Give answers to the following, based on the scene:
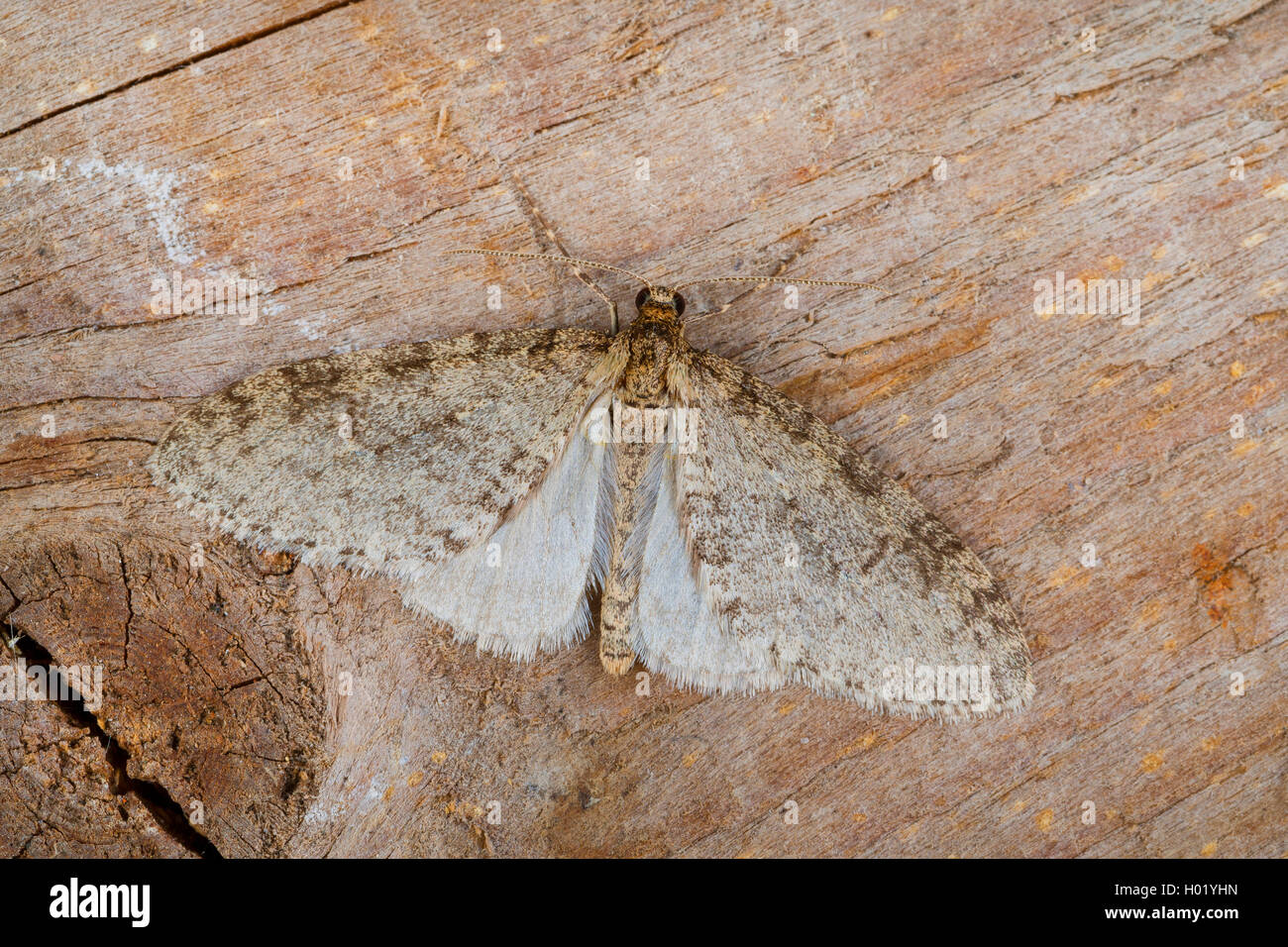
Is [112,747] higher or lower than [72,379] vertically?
lower

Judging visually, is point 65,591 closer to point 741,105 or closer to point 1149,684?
point 741,105

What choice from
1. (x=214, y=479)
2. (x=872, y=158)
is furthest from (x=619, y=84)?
(x=214, y=479)

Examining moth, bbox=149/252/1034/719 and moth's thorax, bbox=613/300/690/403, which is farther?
moth's thorax, bbox=613/300/690/403

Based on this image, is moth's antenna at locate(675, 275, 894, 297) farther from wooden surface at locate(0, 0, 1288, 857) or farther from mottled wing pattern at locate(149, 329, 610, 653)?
mottled wing pattern at locate(149, 329, 610, 653)

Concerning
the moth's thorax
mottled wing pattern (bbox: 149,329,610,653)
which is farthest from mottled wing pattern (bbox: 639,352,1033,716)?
mottled wing pattern (bbox: 149,329,610,653)

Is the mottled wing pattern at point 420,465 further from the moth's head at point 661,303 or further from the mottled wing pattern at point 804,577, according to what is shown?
the mottled wing pattern at point 804,577

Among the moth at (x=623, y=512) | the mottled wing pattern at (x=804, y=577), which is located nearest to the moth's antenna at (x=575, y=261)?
the moth at (x=623, y=512)
